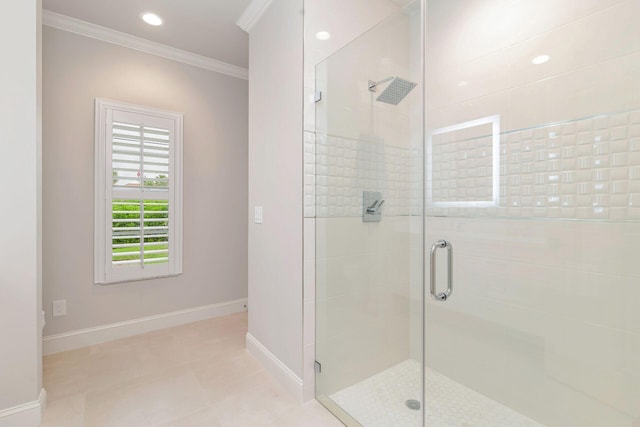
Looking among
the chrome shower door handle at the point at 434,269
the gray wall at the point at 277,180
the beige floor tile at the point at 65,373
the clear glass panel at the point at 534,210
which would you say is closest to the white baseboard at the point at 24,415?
the beige floor tile at the point at 65,373

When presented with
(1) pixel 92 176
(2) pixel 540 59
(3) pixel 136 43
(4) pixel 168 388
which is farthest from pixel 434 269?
(3) pixel 136 43

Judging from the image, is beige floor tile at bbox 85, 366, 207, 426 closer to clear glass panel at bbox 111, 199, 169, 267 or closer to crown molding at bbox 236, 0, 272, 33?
clear glass panel at bbox 111, 199, 169, 267

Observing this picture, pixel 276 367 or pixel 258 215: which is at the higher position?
pixel 258 215

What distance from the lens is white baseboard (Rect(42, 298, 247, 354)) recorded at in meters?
2.47

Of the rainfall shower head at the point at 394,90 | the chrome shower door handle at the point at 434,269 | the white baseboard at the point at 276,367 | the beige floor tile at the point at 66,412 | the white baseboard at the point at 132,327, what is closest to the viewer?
the chrome shower door handle at the point at 434,269

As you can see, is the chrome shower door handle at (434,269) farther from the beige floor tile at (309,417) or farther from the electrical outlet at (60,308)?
the electrical outlet at (60,308)

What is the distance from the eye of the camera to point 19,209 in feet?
5.23

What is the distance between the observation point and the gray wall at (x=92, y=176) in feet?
8.06

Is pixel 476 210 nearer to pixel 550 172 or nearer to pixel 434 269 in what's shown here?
pixel 550 172

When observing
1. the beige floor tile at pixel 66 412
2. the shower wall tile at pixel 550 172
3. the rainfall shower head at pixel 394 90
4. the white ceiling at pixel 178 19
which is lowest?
the beige floor tile at pixel 66 412

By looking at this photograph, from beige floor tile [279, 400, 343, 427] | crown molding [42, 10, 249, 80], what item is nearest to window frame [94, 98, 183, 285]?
crown molding [42, 10, 249, 80]

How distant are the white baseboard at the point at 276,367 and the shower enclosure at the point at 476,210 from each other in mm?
166

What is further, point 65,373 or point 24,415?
point 65,373

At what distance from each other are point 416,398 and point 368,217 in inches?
39.4
